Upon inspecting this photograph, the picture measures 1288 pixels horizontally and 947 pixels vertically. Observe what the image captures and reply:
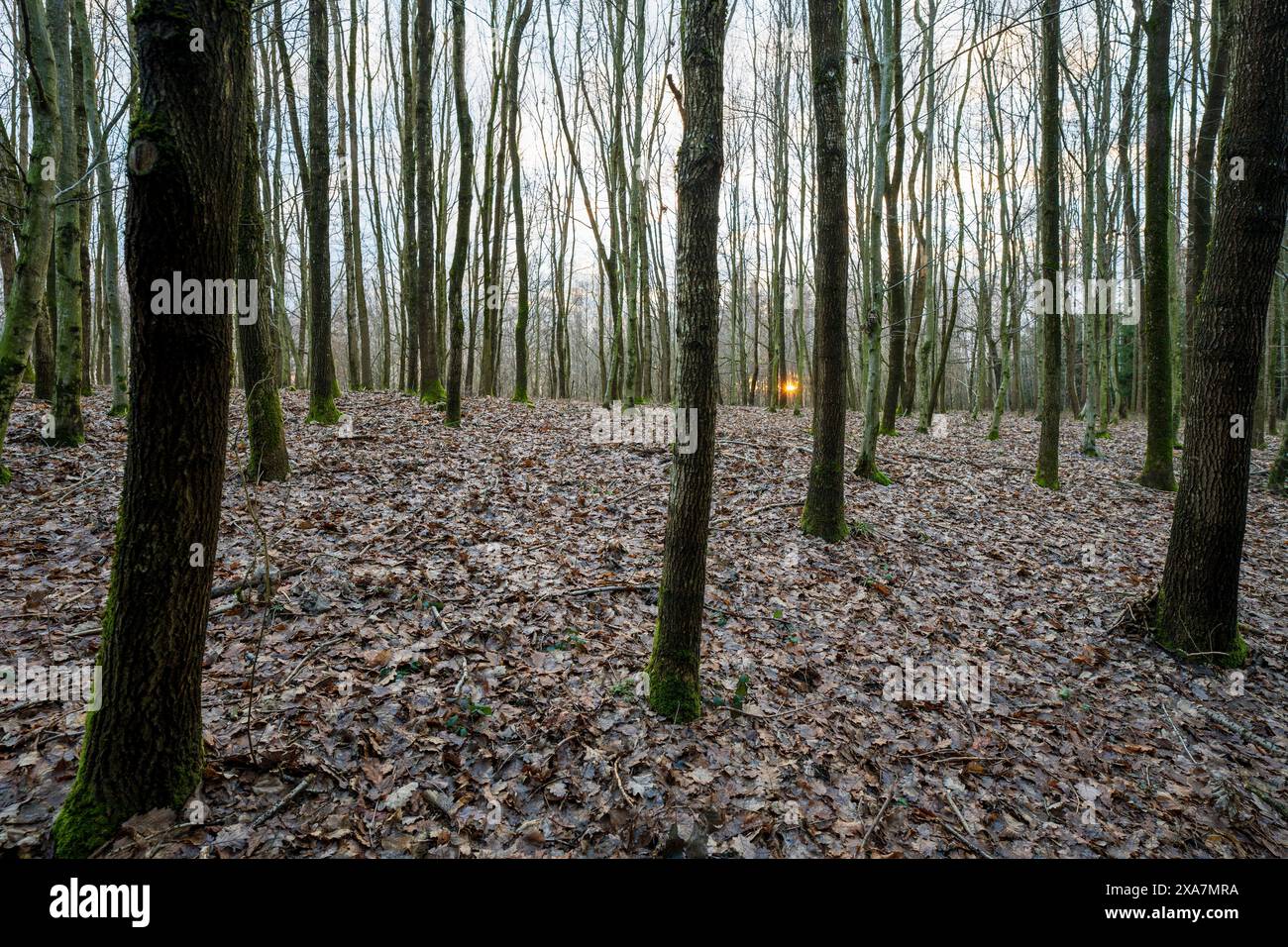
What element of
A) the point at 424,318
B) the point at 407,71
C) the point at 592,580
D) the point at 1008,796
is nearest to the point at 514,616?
the point at 592,580

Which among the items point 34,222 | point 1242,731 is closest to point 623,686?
point 1242,731

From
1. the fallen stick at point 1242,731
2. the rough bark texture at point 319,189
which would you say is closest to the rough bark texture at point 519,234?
the rough bark texture at point 319,189

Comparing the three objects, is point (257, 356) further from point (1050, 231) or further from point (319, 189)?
point (1050, 231)

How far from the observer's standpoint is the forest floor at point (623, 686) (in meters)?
3.18

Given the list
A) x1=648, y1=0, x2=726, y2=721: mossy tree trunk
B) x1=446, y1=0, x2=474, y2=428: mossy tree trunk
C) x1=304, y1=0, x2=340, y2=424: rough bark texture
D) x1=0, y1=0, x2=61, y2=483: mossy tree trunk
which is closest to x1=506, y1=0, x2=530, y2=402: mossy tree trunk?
x1=446, y1=0, x2=474, y2=428: mossy tree trunk

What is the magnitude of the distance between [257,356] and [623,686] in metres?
5.81

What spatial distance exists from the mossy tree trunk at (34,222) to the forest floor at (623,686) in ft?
3.94

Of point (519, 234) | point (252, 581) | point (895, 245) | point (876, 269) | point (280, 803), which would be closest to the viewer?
point (280, 803)

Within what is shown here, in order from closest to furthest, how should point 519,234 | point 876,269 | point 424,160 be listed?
point 876,269 < point 424,160 < point 519,234

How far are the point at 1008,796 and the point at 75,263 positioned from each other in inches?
450

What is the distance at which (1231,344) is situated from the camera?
4945mm

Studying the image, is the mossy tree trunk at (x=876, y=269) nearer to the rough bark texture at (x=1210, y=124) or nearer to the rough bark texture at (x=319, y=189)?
the rough bark texture at (x=1210, y=124)

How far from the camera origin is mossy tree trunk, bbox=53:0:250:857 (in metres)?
2.36
